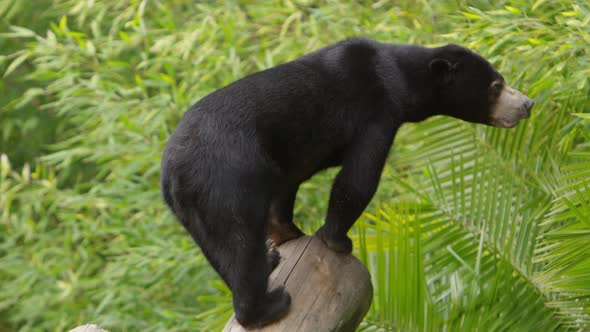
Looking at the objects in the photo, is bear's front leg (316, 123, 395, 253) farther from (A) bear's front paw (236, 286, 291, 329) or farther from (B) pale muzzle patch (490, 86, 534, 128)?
(B) pale muzzle patch (490, 86, 534, 128)

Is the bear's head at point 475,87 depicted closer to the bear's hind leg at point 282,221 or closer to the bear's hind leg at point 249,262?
the bear's hind leg at point 282,221

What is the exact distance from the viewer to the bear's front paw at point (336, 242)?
2.48m

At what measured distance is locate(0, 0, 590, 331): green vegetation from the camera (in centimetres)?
289

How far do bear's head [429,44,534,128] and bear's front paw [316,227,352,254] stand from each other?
689mm

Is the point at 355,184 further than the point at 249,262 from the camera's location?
Yes

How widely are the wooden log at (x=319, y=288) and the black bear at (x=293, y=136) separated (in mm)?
42

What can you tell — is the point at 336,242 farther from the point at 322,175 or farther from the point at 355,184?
the point at 322,175

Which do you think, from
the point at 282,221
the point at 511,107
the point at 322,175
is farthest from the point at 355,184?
the point at 322,175

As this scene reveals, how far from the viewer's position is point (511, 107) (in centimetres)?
273

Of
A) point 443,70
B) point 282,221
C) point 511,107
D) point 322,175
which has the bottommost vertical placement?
point 322,175

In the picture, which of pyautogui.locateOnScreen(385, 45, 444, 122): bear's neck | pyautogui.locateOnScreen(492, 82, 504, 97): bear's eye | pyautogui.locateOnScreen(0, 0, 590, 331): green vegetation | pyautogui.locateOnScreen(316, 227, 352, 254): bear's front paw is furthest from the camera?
pyautogui.locateOnScreen(0, 0, 590, 331): green vegetation

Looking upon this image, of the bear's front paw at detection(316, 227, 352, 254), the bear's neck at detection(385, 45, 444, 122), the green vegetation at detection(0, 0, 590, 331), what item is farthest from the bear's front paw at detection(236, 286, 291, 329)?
the bear's neck at detection(385, 45, 444, 122)

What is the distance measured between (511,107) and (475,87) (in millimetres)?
151

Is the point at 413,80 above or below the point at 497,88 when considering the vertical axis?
above
